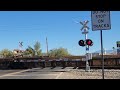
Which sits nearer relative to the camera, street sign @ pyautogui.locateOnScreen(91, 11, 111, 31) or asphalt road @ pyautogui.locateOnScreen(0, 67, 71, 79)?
street sign @ pyautogui.locateOnScreen(91, 11, 111, 31)

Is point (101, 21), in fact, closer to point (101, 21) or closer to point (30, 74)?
point (101, 21)

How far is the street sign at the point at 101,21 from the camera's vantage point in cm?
1555

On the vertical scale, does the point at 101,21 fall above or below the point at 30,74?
above

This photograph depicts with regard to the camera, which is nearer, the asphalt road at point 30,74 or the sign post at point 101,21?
the sign post at point 101,21

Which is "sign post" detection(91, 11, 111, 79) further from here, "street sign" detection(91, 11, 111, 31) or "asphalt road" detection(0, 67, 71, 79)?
"asphalt road" detection(0, 67, 71, 79)

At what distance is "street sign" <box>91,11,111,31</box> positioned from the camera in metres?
15.6

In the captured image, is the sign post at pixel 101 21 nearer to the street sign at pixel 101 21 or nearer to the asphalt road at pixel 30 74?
the street sign at pixel 101 21

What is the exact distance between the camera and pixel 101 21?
52.7 ft

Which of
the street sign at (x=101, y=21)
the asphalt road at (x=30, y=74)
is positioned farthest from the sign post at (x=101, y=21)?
the asphalt road at (x=30, y=74)

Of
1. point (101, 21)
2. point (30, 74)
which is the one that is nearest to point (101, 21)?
point (101, 21)

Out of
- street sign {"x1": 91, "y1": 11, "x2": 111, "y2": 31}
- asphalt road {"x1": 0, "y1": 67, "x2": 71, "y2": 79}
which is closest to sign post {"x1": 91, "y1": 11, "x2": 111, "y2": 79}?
street sign {"x1": 91, "y1": 11, "x2": 111, "y2": 31}
